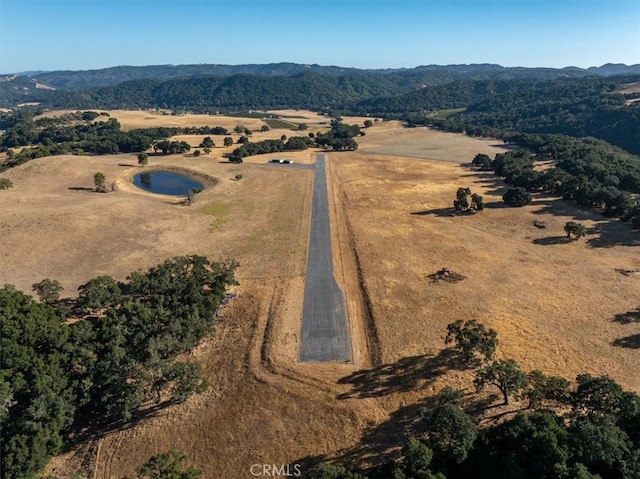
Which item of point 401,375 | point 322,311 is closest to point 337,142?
point 322,311

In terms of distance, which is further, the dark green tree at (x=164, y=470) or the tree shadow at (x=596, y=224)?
the tree shadow at (x=596, y=224)

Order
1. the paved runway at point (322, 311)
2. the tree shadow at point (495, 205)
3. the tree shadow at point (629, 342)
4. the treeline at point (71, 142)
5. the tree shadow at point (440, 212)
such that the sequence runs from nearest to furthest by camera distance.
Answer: the tree shadow at point (629, 342), the paved runway at point (322, 311), the tree shadow at point (440, 212), the tree shadow at point (495, 205), the treeline at point (71, 142)

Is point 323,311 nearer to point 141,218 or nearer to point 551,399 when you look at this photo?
point 551,399

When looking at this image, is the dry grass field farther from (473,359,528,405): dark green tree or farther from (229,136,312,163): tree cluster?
(229,136,312,163): tree cluster

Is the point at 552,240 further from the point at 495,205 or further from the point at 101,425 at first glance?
the point at 101,425

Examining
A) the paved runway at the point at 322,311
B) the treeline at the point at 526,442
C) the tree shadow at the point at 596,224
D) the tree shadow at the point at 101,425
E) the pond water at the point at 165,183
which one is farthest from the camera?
the pond water at the point at 165,183

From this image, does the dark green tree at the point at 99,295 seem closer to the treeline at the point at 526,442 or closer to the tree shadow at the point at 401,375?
the tree shadow at the point at 401,375

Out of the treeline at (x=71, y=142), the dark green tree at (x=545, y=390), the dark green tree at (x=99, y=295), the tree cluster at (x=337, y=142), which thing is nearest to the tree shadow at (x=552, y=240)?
the dark green tree at (x=545, y=390)
